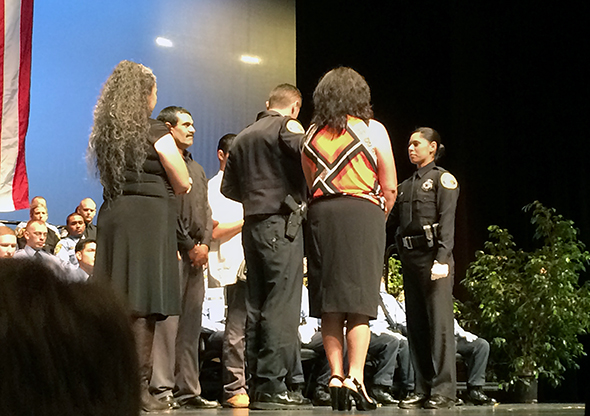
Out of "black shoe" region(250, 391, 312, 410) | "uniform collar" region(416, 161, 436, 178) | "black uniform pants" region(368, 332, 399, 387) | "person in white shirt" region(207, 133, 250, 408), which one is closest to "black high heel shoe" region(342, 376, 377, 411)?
"black shoe" region(250, 391, 312, 410)

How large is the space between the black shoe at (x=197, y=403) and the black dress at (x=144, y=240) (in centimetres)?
99

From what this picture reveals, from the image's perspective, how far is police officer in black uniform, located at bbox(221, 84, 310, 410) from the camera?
11.0ft

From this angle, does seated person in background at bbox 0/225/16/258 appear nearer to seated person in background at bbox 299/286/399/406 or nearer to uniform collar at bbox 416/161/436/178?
seated person in background at bbox 299/286/399/406

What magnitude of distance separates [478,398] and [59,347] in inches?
212

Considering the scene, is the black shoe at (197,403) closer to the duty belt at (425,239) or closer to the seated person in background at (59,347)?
the duty belt at (425,239)

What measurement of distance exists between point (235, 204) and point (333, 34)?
156 inches

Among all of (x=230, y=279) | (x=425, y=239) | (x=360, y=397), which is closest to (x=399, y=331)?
(x=425, y=239)

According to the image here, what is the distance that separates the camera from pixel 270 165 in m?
3.53

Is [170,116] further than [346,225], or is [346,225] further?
[170,116]

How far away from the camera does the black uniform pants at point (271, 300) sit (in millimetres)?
3340

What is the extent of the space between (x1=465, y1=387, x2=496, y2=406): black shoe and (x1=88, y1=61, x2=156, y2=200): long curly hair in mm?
3426

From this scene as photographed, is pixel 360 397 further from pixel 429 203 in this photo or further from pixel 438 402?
pixel 429 203

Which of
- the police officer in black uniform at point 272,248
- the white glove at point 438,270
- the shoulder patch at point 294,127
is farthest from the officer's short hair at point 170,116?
the white glove at point 438,270

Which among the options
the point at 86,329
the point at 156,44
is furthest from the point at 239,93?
the point at 86,329
